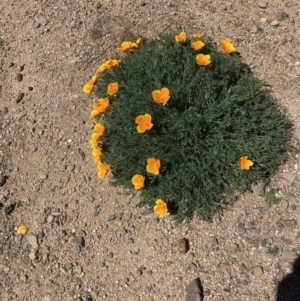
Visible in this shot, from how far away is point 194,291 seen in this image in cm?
365

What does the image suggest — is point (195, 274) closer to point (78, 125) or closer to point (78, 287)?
point (78, 287)

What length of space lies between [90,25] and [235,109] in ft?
6.14

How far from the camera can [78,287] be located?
3.86m

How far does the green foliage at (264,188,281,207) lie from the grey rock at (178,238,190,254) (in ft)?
2.38

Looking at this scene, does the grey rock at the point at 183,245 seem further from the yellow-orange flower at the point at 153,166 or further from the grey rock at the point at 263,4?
the grey rock at the point at 263,4

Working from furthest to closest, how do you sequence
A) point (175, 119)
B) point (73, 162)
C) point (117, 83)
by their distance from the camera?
1. point (73, 162)
2. point (117, 83)
3. point (175, 119)

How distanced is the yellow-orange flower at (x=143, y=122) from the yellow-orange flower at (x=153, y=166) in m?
0.24

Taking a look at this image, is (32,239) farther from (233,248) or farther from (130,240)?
(233,248)

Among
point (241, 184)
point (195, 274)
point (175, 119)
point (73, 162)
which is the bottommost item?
point (195, 274)

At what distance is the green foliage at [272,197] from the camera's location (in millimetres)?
3853

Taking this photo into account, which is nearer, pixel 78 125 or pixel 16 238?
pixel 16 238

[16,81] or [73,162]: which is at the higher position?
[16,81]

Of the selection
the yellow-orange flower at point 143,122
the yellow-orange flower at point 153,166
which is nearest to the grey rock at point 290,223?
the yellow-orange flower at point 153,166

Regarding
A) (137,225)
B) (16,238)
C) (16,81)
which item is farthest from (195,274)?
(16,81)
